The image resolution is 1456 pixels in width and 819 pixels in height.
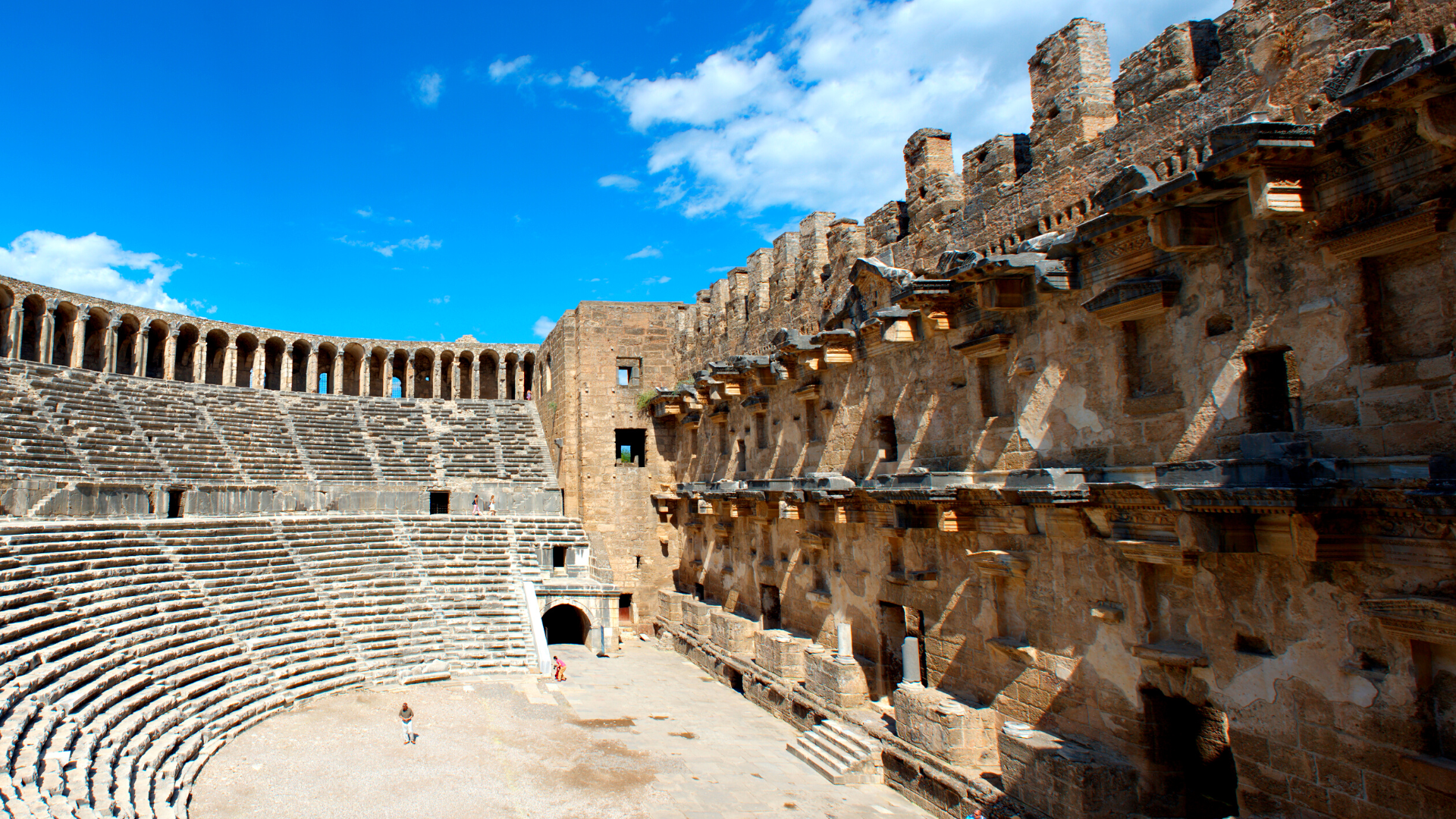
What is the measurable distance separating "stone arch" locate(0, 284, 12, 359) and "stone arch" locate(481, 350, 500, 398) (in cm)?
1569

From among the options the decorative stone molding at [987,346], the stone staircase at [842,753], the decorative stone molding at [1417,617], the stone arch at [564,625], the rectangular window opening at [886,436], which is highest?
the decorative stone molding at [987,346]

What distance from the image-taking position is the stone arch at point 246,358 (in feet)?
111

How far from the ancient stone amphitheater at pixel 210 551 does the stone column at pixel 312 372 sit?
0.17 m

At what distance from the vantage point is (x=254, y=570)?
63.0 feet

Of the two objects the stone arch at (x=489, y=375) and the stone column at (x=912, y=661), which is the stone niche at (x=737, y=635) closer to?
the stone column at (x=912, y=661)

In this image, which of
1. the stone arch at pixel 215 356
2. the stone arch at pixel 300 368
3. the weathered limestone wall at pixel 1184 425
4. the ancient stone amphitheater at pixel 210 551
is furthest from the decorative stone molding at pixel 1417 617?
the stone arch at pixel 300 368

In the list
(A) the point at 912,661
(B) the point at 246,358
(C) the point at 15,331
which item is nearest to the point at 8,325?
(C) the point at 15,331

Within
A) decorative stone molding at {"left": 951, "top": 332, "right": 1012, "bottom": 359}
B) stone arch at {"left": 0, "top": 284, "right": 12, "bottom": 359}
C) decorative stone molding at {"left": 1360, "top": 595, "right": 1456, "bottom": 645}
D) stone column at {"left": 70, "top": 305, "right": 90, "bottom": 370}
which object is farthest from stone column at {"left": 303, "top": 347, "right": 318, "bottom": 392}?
decorative stone molding at {"left": 1360, "top": 595, "right": 1456, "bottom": 645}

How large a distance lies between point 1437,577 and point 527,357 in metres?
34.2

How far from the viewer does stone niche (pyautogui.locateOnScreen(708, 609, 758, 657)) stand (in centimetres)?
1988

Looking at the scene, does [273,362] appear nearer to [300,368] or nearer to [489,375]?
[300,368]

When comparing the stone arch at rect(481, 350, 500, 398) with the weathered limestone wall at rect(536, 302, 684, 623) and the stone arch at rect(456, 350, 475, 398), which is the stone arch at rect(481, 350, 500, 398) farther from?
the weathered limestone wall at rect(536, 302, 684, 623)

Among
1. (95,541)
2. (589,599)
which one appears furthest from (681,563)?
(95,541)

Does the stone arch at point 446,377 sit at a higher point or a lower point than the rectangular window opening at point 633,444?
higher
